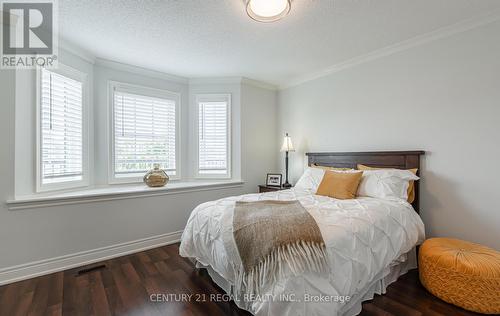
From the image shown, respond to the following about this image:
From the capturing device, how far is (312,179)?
3.01 metres

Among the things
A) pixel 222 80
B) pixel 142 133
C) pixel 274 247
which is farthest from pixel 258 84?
pixel 274 247

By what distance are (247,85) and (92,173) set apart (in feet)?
8.81

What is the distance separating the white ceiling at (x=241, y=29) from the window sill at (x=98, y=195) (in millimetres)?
1736

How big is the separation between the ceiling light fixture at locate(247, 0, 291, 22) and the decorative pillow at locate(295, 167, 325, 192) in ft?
6.23

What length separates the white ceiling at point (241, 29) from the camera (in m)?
1.98

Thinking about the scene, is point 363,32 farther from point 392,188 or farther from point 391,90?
point 392,188

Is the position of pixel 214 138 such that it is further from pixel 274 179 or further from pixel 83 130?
pixel 83 130

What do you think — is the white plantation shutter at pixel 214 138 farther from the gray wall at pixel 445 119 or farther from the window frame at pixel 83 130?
the gray wall at pixel 445 119

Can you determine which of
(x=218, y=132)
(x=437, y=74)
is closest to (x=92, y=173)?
(x=218, y=132)

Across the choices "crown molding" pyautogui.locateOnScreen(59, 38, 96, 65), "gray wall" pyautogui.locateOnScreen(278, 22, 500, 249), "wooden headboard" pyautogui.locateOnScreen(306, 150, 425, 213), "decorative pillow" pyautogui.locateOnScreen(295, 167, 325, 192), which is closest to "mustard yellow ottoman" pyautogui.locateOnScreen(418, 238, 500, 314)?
"gray wall" pyautogui.locateOnScreen(278, 22, 500, 249)

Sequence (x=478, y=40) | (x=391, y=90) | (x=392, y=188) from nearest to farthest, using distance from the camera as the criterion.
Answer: (x=478, y=40), (x=392, y=188), (x=391, y=90)

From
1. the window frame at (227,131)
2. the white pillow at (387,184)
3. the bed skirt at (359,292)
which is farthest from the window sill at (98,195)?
the white pillow at (387,184)

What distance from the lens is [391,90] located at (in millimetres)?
2785

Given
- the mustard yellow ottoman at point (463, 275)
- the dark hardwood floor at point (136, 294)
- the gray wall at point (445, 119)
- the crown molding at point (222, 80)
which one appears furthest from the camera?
the crown molding at point (222, 80)
